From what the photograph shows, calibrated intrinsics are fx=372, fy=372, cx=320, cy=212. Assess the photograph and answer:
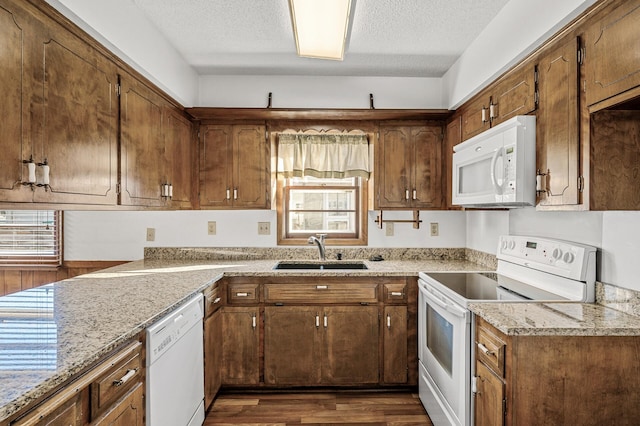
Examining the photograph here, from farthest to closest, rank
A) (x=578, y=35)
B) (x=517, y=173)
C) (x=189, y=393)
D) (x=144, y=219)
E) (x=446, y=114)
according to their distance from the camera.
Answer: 1. (x=144, y=219)
2. (x=446, y=114)
3. (x=189, y=393)
4. (x=517, y=173)
5. (x=578, y=35)

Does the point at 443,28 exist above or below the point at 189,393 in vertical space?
above

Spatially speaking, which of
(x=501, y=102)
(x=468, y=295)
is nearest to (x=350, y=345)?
(x=468, y=295)

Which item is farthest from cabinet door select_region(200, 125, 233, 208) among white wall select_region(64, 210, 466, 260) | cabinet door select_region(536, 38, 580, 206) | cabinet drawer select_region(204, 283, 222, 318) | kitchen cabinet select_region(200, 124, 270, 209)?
cabinet door select_region(536, 38, 580, 206)

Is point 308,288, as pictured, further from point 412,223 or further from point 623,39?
point 623,39

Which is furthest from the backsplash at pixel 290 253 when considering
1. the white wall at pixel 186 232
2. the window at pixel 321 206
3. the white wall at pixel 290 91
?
the white wall at pixel 290 91

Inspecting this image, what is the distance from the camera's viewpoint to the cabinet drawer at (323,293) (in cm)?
265

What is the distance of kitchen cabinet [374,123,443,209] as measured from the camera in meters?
3.03

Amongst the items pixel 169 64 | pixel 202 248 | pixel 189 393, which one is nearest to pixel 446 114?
pixel 169 64

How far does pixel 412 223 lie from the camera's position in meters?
3.27

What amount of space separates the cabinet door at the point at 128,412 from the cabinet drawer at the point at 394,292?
1.67m

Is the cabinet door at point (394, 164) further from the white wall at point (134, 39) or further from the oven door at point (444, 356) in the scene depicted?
the white wall at point (134, 39)

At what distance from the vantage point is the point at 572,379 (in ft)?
4.73

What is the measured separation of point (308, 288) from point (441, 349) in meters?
0.97

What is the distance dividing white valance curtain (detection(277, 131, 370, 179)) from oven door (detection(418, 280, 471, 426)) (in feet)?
3.93
